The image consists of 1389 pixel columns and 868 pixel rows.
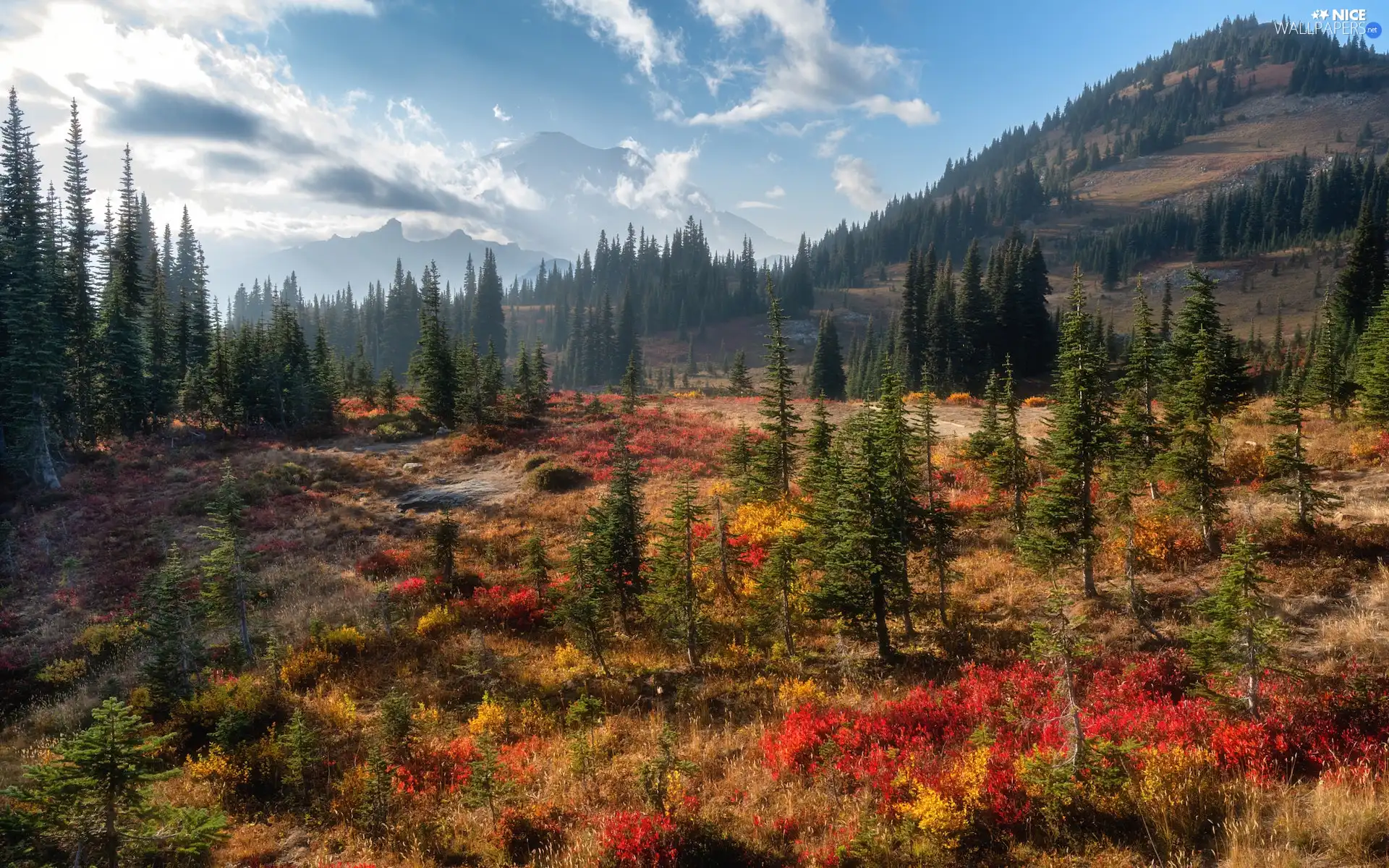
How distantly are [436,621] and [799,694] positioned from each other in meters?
11.3

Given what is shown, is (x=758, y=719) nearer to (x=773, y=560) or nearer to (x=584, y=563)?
(x=773, y=560)

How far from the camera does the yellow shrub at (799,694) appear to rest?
12.3m

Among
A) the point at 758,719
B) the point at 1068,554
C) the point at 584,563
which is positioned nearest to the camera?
the point at 758,719

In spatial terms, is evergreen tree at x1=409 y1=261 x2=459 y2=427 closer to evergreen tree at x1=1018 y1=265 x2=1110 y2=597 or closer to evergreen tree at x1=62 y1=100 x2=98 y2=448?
evergreen tree at x1=62 y1=100 x2=98 y2=448

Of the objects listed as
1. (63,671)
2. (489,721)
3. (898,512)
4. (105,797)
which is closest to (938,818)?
(898,512)

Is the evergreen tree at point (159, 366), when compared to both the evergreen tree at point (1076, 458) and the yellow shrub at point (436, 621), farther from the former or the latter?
the evergreen tree at point (1076, 458)

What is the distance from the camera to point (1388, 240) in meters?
86.0

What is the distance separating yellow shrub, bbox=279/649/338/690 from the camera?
15008 millimetres

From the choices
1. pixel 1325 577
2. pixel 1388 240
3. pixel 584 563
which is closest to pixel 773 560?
pixel 584 563

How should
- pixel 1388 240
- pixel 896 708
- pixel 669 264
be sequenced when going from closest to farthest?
pixel 896 708
pixel 1388 240
pixel 669 264

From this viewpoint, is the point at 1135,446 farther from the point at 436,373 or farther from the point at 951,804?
the point at 436,373

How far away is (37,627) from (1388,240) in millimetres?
144042

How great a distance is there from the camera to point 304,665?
15359mm

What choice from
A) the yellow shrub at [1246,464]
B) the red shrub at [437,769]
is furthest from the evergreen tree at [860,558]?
the yellow shrub at [1246,464]
